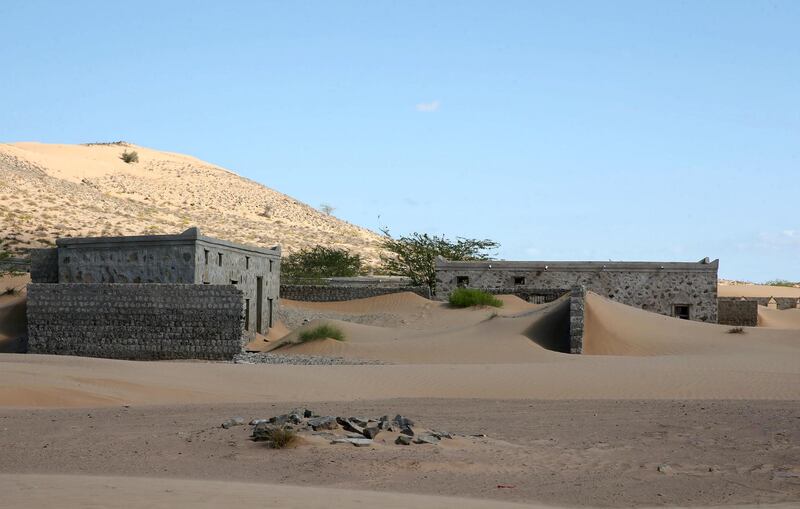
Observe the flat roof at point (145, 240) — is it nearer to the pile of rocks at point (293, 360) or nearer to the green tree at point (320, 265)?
the pile of rocks at point (293, 360)

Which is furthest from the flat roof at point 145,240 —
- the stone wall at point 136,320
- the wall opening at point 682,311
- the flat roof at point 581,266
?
the wall opening at point 682,311

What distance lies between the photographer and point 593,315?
31609 millimetres

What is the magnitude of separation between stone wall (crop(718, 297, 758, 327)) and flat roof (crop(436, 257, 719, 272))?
2415 mm

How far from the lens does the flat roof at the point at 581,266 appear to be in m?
42.9

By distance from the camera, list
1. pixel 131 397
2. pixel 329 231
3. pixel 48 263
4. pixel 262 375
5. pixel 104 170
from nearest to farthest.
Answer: pixel 131 397 → pixel 262 375 → pixel 48 263 → pixel 329 231 → pixel 104 170

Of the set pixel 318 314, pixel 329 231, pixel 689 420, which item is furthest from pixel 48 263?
pixel 329 231

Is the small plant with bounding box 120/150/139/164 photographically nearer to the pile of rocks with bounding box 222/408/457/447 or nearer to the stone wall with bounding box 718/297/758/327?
the stone wall with bounding box 718/297/758/327

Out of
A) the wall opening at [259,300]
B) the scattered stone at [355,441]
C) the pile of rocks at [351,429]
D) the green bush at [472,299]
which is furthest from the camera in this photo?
the green bush at [472,299]

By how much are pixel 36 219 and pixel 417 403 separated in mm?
56040

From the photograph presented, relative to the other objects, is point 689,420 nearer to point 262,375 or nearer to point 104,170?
point 262,375

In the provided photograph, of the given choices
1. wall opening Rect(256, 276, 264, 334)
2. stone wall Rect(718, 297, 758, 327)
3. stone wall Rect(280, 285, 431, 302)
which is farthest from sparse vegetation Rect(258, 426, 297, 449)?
stone wall Rect(718, 297, 758, 327)

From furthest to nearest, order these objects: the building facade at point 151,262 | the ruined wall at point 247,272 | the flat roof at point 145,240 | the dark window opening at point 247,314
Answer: the dark window opening at point 247,314
the ruined wall at point 247,272
the building facade at point 151,262
the flat roof at point 145,240

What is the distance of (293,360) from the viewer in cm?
2870

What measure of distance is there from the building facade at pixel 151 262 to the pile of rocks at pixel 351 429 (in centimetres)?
1642
